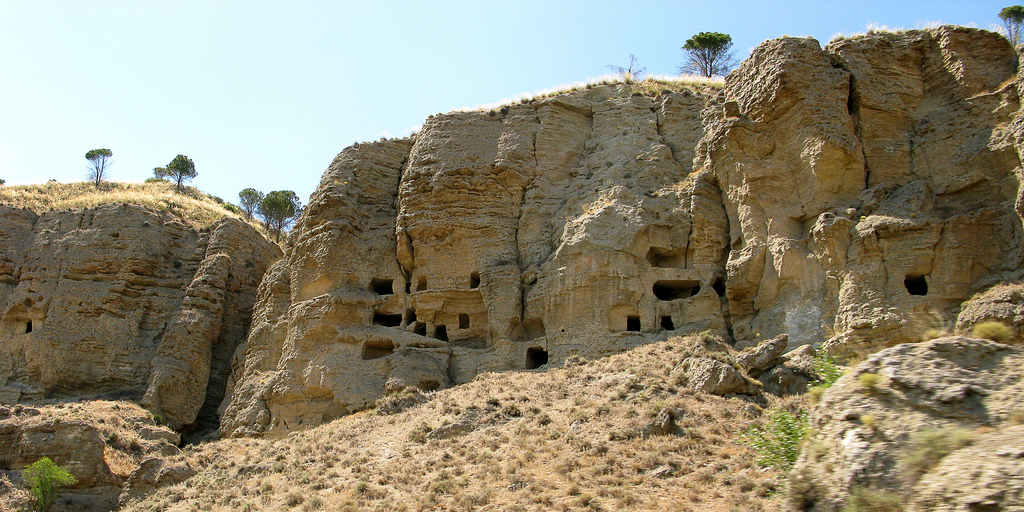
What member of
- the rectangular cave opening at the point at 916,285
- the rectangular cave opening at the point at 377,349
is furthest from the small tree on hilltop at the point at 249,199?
the rectangular cave opening at the point at 916,285

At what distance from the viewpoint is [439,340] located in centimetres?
2836

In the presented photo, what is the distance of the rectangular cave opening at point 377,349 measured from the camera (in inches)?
1122

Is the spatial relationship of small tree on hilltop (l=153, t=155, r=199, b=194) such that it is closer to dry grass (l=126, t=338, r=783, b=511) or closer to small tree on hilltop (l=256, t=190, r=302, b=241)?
small tree on hilltop (l=256, t=190, r=302, b=241)

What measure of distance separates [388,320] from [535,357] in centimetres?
610

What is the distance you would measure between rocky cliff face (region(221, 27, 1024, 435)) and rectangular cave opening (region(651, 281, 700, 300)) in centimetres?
8

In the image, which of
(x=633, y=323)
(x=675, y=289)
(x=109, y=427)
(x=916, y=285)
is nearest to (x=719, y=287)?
(x=675, y=289)

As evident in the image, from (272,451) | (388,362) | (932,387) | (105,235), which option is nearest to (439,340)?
(388,362)

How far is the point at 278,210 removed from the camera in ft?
176

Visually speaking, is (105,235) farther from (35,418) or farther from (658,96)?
(658,96)

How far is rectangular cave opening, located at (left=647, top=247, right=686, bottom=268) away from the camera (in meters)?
27.4

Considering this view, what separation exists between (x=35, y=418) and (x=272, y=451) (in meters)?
8.41

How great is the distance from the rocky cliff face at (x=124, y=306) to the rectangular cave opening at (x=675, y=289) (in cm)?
1798

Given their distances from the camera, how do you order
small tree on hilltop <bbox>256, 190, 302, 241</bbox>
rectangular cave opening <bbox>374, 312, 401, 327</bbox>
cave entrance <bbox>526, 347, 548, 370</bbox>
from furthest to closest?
1. small tree on hilltop <bbox>256, 190, 302, 241</bbox>
2. rectangular cave opening <bbox>374, 312, 401, 327</bbox>
3. cave entrance <bbox>526, 347, 548, 370</bbox>

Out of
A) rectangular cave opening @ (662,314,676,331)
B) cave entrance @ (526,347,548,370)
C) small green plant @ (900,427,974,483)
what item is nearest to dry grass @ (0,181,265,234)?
cave entrance @ (526,347,548,370)
